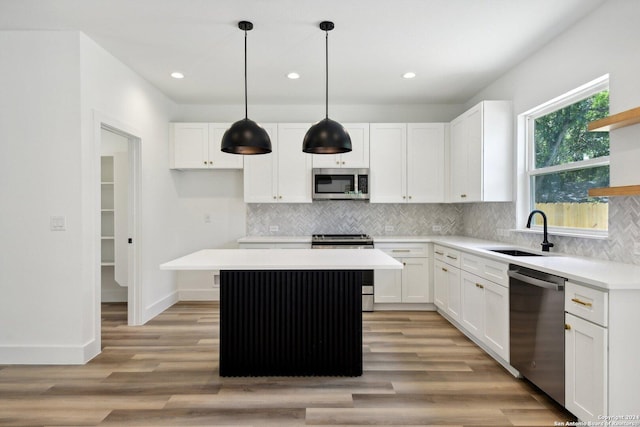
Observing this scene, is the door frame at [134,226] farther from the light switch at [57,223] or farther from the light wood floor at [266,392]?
the light switch at [57,223]

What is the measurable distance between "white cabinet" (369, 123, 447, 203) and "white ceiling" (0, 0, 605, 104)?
1.98 ft

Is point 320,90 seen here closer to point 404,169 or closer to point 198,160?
point 404,169

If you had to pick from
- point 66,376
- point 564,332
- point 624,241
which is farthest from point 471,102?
point 66,376

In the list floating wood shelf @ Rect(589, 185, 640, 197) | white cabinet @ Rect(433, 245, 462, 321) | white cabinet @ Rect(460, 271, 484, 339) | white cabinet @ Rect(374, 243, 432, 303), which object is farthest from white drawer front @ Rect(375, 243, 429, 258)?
floating wood shelf @ Rect(589, 185, 640, 197)

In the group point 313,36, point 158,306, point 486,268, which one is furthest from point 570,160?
point 158,306

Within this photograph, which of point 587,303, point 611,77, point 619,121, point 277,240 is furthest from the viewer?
point 277,240

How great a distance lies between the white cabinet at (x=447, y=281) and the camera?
374 cm

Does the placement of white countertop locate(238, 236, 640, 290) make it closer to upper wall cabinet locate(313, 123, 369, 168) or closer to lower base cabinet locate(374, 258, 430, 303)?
lower base cabinet locate(374, 258, 430, 303)

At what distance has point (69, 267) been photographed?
2982 mm

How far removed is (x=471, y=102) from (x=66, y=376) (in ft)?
16.8

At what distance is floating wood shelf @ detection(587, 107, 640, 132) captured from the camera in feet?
6.82

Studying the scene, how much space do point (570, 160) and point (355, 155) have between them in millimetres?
2381

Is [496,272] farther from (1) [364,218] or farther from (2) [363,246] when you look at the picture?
(1) [364,218]

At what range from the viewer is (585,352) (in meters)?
1.97
